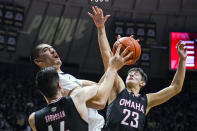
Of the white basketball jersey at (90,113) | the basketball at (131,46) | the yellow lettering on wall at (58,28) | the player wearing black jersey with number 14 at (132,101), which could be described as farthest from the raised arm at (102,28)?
the yellow lettering on wall at (58,28)

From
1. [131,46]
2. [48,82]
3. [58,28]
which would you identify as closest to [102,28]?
[131,46]

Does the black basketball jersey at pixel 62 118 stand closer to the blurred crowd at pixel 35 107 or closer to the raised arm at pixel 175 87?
the raised arm at pixel 175 87

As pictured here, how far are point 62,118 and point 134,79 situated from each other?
213 centimetres

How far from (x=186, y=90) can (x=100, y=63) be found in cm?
496

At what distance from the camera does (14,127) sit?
12.2m

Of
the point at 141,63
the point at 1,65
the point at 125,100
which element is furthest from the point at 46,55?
the point at 1,65

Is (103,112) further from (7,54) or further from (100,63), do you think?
(7,54)

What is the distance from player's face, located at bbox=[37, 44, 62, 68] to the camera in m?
3.54

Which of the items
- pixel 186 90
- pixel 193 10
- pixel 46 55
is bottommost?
pixel 186 90

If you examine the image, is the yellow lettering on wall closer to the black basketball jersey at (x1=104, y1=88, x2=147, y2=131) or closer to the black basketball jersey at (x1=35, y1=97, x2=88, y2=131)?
the black basketball jersey at (x1=104, y1=88, x2=147, y2=131)

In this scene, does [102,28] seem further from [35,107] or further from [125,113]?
[35,107]

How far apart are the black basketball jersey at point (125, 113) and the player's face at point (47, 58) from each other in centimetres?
116

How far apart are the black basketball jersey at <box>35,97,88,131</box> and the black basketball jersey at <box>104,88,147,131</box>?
1.55 metres

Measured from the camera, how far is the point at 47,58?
3555mm
